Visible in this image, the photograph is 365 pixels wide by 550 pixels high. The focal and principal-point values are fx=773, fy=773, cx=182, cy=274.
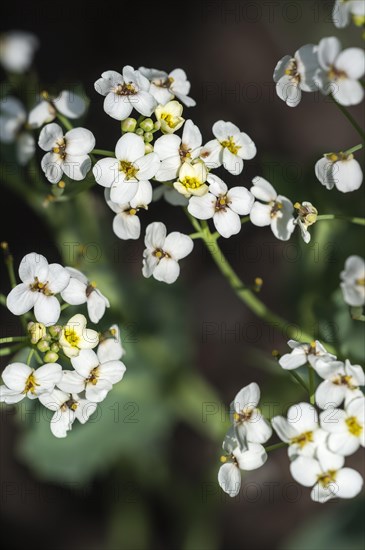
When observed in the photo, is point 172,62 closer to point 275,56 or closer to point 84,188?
point 275,56

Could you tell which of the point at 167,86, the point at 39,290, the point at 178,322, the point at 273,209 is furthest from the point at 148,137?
the point at 178,322

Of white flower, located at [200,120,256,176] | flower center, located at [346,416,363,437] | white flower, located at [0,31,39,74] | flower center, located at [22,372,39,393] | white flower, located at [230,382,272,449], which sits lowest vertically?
flower center, located at [346,416,363,437]

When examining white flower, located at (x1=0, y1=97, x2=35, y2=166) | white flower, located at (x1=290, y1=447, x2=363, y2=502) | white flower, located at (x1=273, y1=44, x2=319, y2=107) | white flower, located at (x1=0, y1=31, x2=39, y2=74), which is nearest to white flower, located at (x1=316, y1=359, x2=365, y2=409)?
white flower, located at (x1=290, y1=447, x2=363, y2=502)

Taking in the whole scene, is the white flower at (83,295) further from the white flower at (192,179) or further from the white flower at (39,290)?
the white flower at (192,179)

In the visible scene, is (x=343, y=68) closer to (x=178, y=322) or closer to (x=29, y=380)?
(x=29, y=380)

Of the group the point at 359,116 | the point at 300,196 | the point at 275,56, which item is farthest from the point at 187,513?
the point at 275,56

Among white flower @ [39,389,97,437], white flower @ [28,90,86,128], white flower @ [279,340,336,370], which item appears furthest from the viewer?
white flower @ [28,90,86,128]

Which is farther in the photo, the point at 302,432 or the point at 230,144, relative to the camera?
the point at 230,144

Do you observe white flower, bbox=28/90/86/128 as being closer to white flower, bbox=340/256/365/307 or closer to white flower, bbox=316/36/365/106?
white flower, bbox=316/36/365/106
